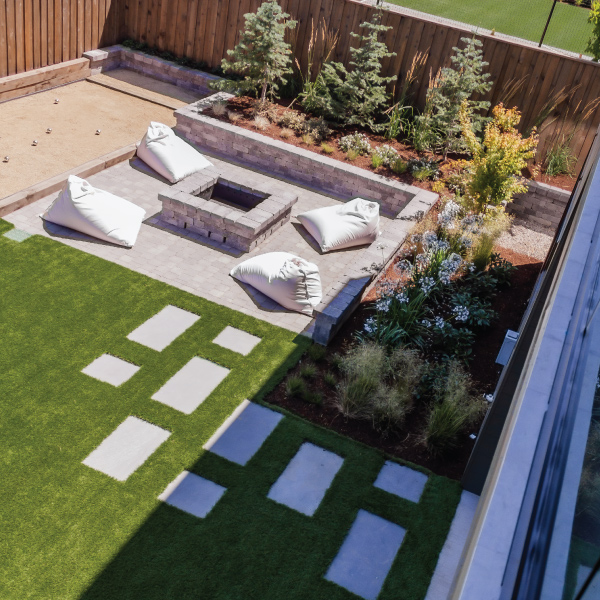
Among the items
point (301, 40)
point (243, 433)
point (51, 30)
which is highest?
point (301, 40)

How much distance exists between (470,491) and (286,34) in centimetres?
931

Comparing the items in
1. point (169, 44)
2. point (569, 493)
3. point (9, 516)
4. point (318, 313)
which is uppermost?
point (569, 493)

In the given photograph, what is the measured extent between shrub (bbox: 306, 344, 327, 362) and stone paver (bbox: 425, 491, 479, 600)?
6.70ft

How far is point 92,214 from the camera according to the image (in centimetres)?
834

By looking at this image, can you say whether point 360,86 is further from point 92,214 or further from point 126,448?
point 126,448

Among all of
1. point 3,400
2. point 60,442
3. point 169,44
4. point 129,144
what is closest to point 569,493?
point 60,442

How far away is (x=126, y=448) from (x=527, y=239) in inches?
278

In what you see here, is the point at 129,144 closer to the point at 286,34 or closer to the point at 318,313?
the point at 286,34

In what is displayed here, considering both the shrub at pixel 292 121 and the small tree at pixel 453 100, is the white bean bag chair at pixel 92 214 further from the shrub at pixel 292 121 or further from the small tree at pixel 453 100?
the small tree at pixel 453 100

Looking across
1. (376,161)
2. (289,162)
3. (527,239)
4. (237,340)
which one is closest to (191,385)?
(237,340)

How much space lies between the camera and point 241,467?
5945 millimetres

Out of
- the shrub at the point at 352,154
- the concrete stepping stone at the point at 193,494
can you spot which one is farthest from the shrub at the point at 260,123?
the concrete stepping stone at the point at 193,494

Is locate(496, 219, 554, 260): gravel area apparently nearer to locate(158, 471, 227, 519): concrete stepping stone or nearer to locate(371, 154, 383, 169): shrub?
locate(371, 154, 383, 169): shrub

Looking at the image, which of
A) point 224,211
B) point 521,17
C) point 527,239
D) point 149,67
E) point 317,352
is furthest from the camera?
point 521,17
